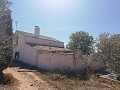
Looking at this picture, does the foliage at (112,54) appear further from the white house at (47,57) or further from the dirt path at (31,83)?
the white house at (47,57)

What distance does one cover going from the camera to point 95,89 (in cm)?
1917

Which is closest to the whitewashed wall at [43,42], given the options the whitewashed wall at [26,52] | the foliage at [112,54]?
the whitewashed wall at [26,52]

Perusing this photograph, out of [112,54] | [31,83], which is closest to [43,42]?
[31,83]

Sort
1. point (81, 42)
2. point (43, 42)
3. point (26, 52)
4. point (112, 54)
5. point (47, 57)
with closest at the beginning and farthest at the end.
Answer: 1. point (112, 54)
2. point (47, 57)
3. point (26, 52)
4. point (43, 42)
5. point (81, 42)

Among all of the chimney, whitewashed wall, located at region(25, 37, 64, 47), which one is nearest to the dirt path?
whitewashed wall, located at region(25, 37, 64, 47)

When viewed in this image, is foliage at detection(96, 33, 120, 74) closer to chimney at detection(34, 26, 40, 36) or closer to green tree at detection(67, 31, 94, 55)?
chimney at detection(34, 26, 40, 36)

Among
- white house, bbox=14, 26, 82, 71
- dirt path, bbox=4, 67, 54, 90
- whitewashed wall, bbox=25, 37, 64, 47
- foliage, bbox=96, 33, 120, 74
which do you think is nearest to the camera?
foliage, bbox=96, 33, 120, 74

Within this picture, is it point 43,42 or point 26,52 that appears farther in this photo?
point 43,42

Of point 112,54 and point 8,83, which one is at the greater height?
point 112,54

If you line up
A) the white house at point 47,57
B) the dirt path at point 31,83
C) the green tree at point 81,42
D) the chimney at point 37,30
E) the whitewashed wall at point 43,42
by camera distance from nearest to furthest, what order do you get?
the dirt path at point 31,83 → the white house at point 47,57 → the whitewashed wall at point 43,42 → the chimney at point 37,30 → the green tree at point 81,42

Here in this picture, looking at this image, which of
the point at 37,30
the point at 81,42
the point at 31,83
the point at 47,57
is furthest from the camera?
the point at 81,42

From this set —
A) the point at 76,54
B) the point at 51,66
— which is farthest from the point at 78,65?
the point at 51,66

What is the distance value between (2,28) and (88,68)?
22.3 metres

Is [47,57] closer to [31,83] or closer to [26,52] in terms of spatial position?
[26,52]
